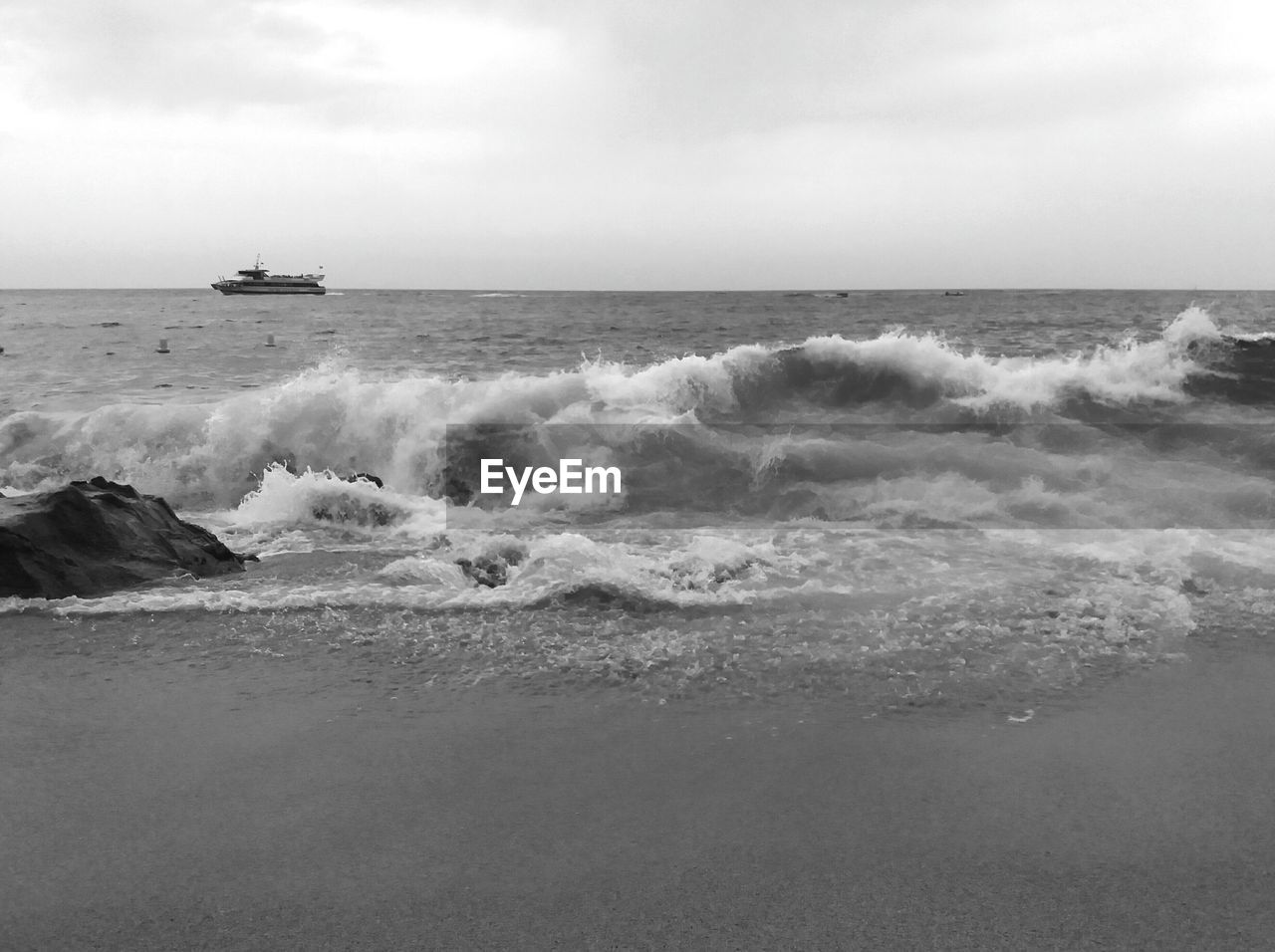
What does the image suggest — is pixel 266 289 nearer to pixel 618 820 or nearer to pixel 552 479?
pixel 552 479

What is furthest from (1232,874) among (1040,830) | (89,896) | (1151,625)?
(89,896)

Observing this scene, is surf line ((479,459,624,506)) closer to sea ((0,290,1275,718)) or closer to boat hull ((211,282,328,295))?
sea ((0,290,1275,718))

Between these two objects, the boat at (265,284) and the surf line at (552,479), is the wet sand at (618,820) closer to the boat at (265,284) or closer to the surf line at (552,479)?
the surf line at (552,479)

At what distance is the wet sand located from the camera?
9.36 feet

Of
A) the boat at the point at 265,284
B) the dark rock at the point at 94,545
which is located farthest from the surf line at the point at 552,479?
the boat at the point at 265,284

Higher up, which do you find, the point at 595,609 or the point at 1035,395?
the point at 1035,395

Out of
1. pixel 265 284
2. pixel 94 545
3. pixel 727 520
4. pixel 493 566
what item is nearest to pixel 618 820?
pixel 493 566

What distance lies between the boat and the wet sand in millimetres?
96530

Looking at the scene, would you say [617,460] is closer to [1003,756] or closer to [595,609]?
[595,609]

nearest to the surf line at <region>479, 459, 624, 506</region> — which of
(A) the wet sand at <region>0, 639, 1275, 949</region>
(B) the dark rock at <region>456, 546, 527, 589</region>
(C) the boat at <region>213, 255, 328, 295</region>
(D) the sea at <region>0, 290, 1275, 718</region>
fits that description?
(D) the sea at <region>0, 290, 1275, 718</region>

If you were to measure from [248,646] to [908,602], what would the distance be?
13.3 ft

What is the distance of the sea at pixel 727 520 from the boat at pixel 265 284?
7720 centimetres

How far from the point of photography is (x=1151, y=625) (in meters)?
5.54

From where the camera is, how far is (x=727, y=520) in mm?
9875
